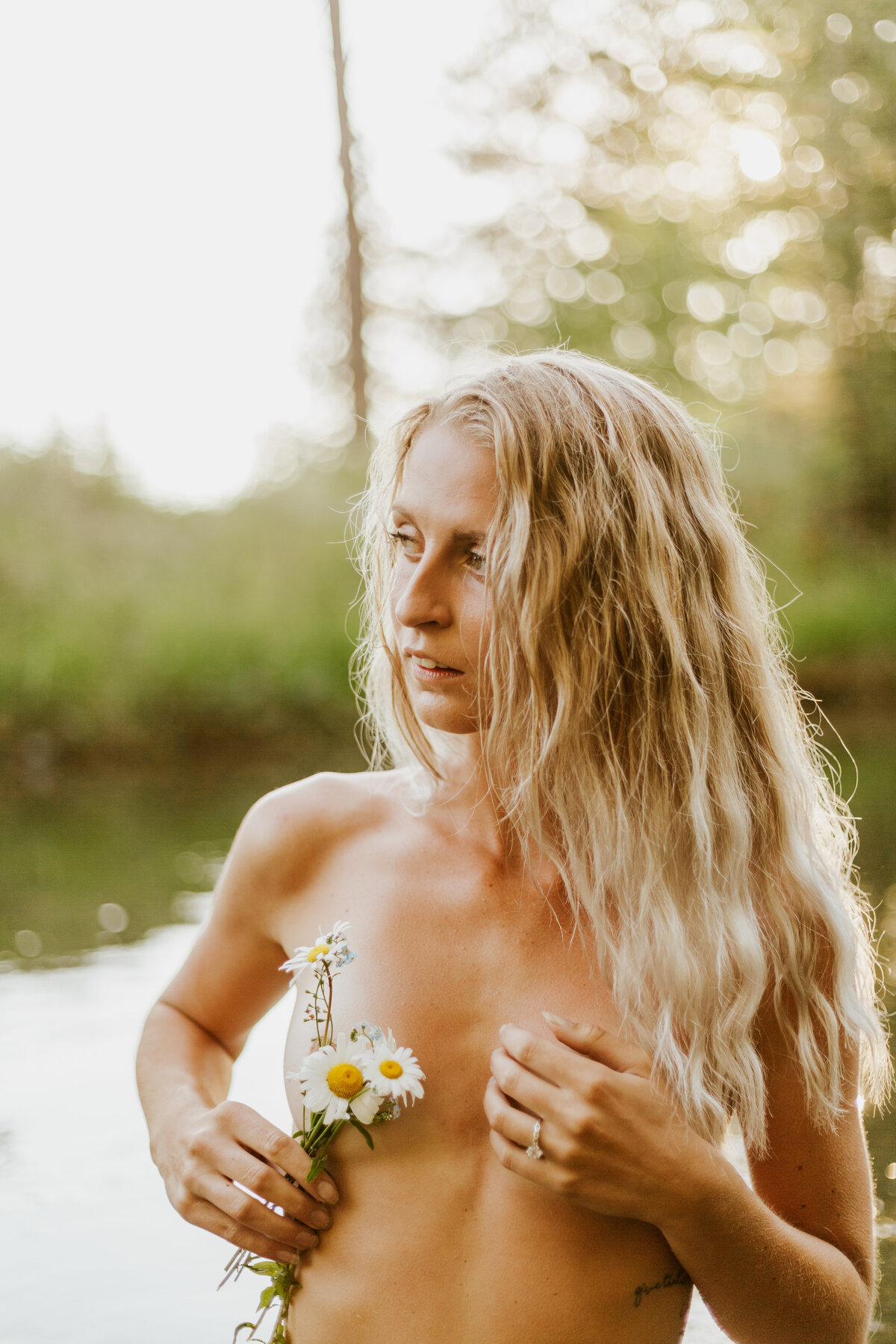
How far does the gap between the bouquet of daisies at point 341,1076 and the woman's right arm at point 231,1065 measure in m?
0.03

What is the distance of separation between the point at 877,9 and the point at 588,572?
3.96 metres

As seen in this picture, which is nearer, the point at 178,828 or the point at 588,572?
the point at 588,572

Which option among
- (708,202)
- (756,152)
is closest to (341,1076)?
(756,152)

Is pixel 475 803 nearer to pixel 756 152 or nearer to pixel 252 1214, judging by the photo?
pixel 252 1214

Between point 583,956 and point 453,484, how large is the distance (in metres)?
0.37

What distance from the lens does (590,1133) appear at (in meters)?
0.70

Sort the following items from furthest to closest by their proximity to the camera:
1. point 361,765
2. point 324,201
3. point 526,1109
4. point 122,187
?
point 324,201
point 122,187
point 361,765
point 526,1109

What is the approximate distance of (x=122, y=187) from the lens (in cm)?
378

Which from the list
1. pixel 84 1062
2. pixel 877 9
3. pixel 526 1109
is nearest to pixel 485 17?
pixel 877 9

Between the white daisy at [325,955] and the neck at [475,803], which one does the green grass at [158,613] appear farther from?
the white daisy at [325,955]

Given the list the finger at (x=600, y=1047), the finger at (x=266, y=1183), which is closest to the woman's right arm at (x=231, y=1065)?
the finger at (x=266, y=1183)

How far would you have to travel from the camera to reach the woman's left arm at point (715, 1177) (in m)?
0.71

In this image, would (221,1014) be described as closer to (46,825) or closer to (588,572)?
(588,572)

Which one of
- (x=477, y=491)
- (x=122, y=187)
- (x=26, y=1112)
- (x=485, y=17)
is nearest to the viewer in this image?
(x=477, y=491)
